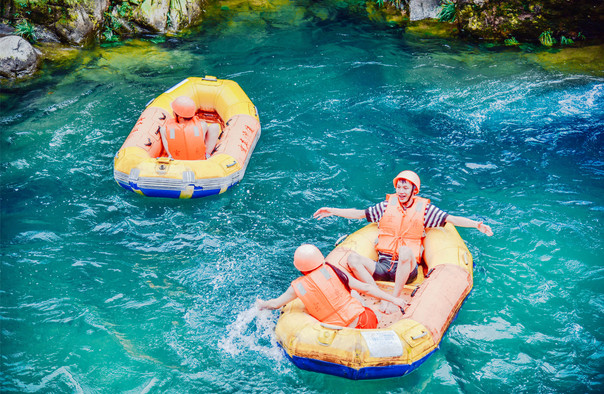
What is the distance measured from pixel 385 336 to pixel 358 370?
0.36m

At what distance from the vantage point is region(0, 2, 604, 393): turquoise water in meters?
5.11

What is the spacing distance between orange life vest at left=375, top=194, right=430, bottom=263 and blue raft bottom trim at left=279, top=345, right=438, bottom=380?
1348mm

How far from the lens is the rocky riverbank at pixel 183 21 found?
1034cm

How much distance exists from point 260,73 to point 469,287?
6395 mm

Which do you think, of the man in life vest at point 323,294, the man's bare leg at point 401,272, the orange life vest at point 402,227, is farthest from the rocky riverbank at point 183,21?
the man in life vest at point 323,294

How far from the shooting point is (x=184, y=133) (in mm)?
7293

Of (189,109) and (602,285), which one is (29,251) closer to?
(189,109)

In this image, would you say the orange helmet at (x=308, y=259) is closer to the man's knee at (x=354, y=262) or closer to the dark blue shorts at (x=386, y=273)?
the man's knee at (x=354, y=262)

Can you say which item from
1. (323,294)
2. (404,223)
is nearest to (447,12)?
(404,223)

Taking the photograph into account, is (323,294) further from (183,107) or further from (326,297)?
(183,107)

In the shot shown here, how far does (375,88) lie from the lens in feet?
31.7

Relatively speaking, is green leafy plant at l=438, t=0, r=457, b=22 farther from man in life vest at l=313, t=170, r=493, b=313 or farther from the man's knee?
the man's knee

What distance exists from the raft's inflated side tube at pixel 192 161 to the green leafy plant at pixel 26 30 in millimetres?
4238

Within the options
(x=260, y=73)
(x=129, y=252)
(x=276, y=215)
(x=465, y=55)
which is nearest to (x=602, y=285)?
(x=276, y=215)
